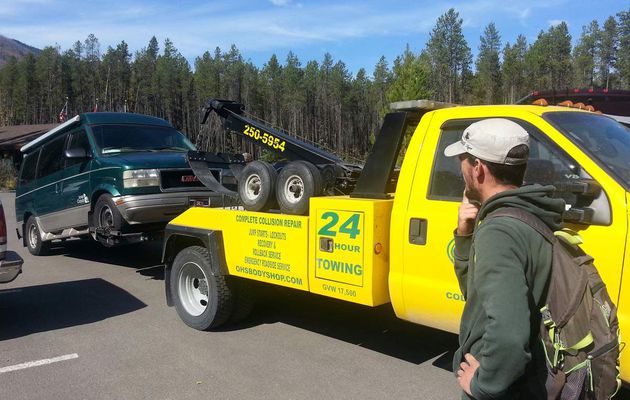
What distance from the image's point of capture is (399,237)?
13.1 feet

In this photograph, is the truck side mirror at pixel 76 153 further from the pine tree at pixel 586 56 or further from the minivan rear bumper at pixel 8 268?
the pine tree at pixel 586 56

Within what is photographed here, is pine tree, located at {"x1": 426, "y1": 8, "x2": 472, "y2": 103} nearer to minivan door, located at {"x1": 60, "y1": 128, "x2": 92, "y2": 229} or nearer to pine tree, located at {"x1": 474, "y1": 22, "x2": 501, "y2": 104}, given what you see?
pine tree, located at {"x1": 474, "y1": 22, "x2": 501, "y2": 104}

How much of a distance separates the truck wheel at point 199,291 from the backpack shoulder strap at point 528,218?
4078mm

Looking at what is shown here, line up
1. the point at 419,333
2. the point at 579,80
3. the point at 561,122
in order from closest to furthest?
the point at 561,122 < the point at 419,333 < the point at 579,80

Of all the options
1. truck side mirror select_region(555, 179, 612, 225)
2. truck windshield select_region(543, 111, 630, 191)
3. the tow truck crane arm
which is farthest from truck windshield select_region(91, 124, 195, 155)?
truck side mirror select_region(555, 179, 612, 225)

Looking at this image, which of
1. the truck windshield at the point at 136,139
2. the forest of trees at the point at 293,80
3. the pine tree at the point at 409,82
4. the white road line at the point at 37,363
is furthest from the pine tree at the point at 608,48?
the white road line at the point at 37,363

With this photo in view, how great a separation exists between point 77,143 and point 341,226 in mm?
6565

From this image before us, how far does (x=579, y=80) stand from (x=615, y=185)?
2620 inches

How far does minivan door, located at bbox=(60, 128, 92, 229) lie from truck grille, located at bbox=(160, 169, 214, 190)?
132 cm

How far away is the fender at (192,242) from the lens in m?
5.39

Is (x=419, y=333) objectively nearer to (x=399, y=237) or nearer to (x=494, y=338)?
(x=399, y=237)

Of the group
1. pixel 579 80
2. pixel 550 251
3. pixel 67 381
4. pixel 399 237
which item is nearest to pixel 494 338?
pixel 550 251

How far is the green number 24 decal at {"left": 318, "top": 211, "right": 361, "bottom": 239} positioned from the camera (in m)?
4.15

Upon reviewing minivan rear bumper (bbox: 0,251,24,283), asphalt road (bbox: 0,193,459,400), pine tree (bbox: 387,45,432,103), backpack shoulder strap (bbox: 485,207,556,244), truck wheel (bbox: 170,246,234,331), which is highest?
pine tree (bbox: 387,45,432,103)
